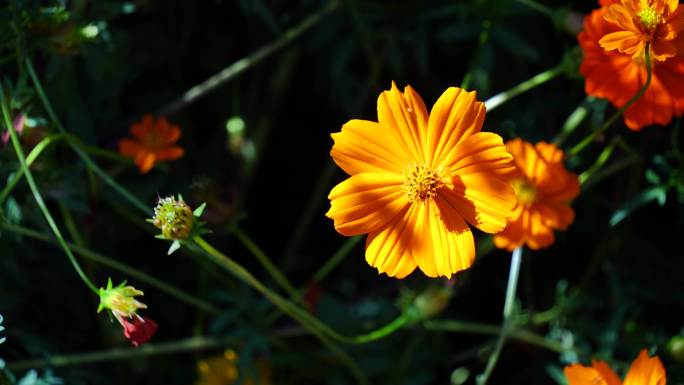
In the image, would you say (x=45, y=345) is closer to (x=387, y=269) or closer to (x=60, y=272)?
(x=60, y=272)

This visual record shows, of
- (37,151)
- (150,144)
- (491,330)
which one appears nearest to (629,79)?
(491,330)

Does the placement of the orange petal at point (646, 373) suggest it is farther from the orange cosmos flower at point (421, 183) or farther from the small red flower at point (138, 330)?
the small red flower at point (138, 330)

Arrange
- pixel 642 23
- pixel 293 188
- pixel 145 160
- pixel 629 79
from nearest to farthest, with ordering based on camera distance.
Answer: pixel 642 23, pixel 629 79, pixel 145 160, pixel 293 188

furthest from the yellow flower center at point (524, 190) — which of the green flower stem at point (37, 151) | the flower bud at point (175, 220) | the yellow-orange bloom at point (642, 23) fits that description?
the green flower stem at point (37, 151)

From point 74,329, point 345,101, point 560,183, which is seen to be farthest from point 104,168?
point 560,183

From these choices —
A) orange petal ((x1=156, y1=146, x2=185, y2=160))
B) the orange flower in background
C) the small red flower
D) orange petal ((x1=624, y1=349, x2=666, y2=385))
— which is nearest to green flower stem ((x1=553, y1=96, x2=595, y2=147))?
the orange flower in background

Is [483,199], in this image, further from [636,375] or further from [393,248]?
[636,375]
